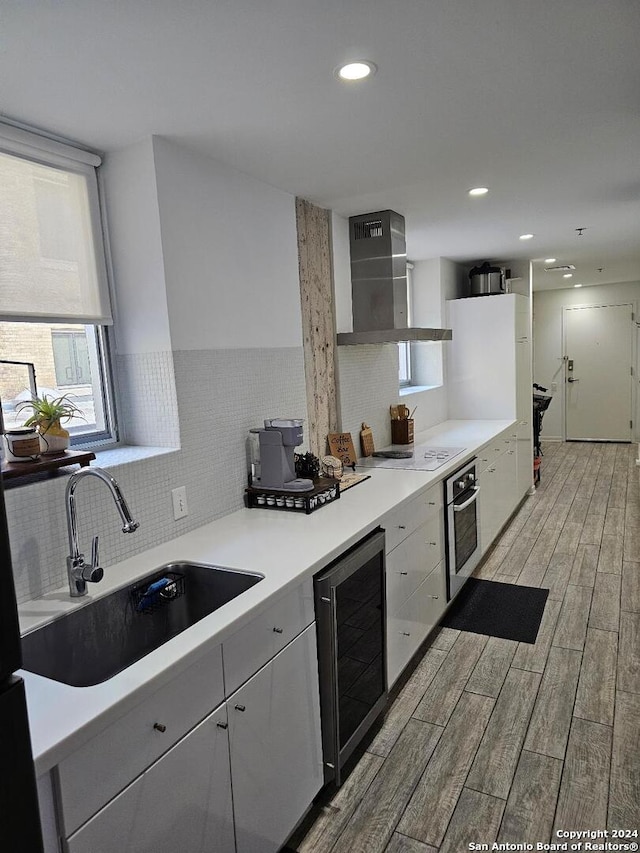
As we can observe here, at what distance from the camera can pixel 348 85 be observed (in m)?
1.82

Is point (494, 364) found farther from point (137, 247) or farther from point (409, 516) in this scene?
point (137, 247)

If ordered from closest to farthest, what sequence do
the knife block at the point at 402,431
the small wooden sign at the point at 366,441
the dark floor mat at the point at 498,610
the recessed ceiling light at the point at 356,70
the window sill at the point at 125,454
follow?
the recessed ceiling light at the point at 356,70, the window sill at the point at 125,454, the dark floor mat at the point at 498,610, the small wooden sign at the point at 366,441, the knife block at the point at 402,431

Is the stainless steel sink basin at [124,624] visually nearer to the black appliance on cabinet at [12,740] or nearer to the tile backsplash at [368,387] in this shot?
the black appliance on cabinet at [12,740]

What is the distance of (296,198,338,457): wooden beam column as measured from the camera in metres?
3.18

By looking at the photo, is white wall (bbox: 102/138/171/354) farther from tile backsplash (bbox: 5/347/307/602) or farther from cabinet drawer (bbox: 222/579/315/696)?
cabinet drawer (bbox: 222/579/315/696)

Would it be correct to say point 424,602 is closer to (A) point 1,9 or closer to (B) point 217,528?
(B) point 217,528

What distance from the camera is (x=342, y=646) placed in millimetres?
2039

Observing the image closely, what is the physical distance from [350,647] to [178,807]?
0.89 metres

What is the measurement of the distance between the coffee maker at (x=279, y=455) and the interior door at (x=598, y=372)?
7.44 meters

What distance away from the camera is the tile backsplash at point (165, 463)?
174 cm

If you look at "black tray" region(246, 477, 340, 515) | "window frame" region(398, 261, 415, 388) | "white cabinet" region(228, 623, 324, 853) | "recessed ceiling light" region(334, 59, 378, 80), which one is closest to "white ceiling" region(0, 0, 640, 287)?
"recessed ceiling light" region(334, 59, 378, 80)

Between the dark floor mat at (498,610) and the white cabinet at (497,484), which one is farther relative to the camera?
the white cabinet at (497,484)

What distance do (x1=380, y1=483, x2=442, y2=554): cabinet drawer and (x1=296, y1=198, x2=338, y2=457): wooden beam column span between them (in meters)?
0.69

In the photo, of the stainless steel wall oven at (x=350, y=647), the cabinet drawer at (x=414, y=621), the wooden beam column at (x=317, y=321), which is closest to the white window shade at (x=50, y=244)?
the wooden beam column at (x=317, y=321)
